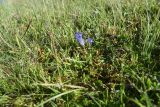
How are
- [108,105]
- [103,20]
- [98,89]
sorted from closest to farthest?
[108,105], [98,89], [103,20]

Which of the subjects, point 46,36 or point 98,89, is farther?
point 46,36

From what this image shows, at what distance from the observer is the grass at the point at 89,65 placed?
154cm

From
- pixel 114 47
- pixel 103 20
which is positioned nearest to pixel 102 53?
pixel 114 47

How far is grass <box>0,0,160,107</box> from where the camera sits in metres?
1.54

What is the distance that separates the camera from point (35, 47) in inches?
83.4

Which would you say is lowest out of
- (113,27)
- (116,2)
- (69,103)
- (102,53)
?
(69,103)

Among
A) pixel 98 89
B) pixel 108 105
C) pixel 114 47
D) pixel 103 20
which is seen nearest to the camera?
pixel 108 105

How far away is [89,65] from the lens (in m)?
1.91

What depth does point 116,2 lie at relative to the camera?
2502 millimetres

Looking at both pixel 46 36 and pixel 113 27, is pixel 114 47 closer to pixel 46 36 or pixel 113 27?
pixel 113 27

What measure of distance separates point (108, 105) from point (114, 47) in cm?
64

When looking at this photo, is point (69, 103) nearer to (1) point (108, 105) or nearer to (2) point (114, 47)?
(1) point (108, 105)

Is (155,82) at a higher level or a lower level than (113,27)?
lower

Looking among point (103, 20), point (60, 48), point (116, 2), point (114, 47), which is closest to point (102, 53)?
point (114, 47)
